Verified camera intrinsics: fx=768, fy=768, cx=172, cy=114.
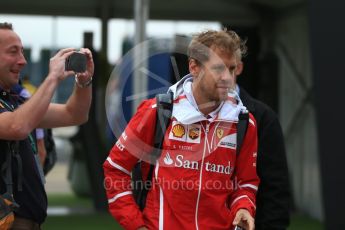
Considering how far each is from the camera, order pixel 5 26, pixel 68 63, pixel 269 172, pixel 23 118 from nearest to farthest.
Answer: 1. pixel 23 118
2. pixel 68 63
3. pixel 5 26
4. pixel 269 172

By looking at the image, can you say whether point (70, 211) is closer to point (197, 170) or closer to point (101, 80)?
point (101, 80)

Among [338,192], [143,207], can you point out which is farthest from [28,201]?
[338,192]

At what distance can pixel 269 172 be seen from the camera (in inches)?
149

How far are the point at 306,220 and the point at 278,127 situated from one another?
7.61 m

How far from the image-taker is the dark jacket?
3781mm

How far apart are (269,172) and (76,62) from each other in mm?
1161

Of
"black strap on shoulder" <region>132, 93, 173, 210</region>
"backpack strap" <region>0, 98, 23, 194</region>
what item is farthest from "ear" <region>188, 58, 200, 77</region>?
"backpack strap" <region>0, 98, 23, 194</region>

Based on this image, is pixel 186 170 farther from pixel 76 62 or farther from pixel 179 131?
pixel 76 62

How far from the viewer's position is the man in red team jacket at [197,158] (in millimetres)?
3146

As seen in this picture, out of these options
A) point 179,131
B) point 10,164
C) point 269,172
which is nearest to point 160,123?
point 179,131

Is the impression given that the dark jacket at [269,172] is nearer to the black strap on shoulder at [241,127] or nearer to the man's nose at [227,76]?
the black strap on shoulder at [241,127]

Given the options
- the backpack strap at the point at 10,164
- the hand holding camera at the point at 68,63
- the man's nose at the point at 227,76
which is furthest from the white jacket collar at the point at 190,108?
the backpack strap at the point at 10,164

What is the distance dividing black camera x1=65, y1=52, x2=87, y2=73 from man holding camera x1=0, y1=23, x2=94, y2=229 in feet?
0.06

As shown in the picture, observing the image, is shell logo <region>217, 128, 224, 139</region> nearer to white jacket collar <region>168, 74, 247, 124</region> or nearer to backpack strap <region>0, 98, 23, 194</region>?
white jacket collar <region>168, 74, 247, 124</region>
